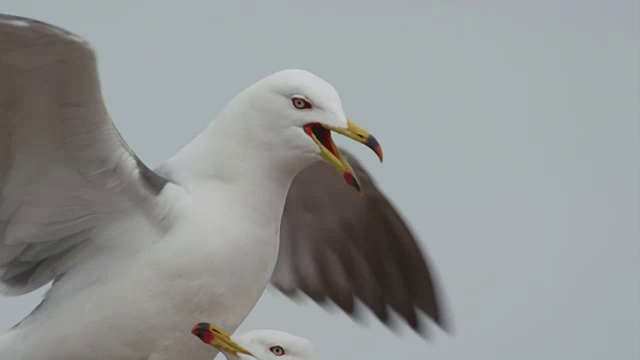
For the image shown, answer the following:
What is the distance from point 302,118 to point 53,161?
944 millimetres

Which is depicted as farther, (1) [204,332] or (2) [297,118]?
(2) [297,118]

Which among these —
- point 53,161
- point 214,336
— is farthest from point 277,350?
point 53,161

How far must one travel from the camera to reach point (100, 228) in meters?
8.62

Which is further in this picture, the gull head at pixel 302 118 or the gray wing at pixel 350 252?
the gray wing at pixel 350 252

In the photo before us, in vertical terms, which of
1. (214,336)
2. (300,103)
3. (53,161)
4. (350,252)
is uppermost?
(300,103)

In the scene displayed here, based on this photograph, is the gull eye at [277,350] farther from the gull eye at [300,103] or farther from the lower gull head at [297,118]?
the gull eye at [300,103]

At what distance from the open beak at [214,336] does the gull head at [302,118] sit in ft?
2.36

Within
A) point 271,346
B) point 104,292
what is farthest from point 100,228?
point 271,346

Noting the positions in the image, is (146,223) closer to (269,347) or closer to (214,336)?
(214,336)

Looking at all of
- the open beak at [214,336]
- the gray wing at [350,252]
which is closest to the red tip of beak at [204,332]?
the open beak at [214,336]

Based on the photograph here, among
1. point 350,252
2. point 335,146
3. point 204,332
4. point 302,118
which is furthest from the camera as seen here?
point 350,252

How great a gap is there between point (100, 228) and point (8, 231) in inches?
13.8

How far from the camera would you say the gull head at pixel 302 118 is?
27.7 ft

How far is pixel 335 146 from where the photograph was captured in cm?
862
